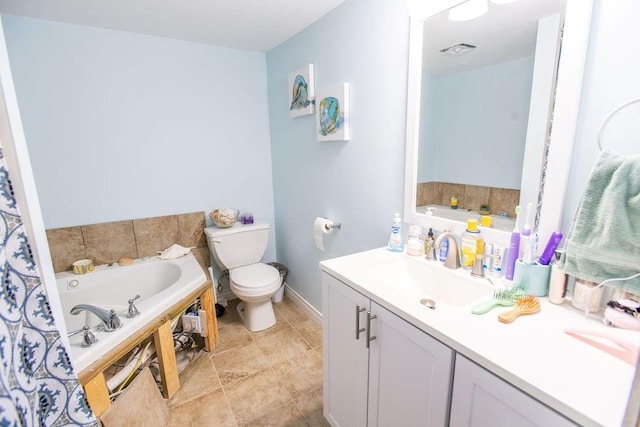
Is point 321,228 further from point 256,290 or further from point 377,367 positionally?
point 377,367

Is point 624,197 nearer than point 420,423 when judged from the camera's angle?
Yes

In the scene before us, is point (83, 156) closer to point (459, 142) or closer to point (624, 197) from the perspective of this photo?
point (459, 142)

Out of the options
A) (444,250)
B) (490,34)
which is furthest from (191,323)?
(490,34)

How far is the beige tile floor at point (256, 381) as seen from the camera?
163 cm

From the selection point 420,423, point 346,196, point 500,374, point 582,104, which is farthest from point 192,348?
point 582,104

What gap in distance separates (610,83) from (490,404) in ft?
3.11

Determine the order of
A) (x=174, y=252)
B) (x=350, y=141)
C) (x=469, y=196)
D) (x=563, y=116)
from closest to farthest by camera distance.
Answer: (x=563, y=116) < (x=469, y=196) < (x=350, y=141) < (x=174, y=252)

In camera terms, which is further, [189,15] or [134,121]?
[134,121]

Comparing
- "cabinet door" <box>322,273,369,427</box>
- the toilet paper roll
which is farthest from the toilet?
"cabinet door" <box>322,273,369,427</box>

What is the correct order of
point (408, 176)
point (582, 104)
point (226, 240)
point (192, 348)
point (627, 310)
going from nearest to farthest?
1. point (627, 310)
2. point (582, 104)
3. point (408, 176)
4. point (192, 348)
5. point (226, 240)

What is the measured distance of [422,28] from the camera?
1.35 metres

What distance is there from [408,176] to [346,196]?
21.1 inches

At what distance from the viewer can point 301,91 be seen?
2207 mm

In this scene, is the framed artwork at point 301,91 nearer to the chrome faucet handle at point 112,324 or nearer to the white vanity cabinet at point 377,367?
the white vanity cabinet at point 377,367
